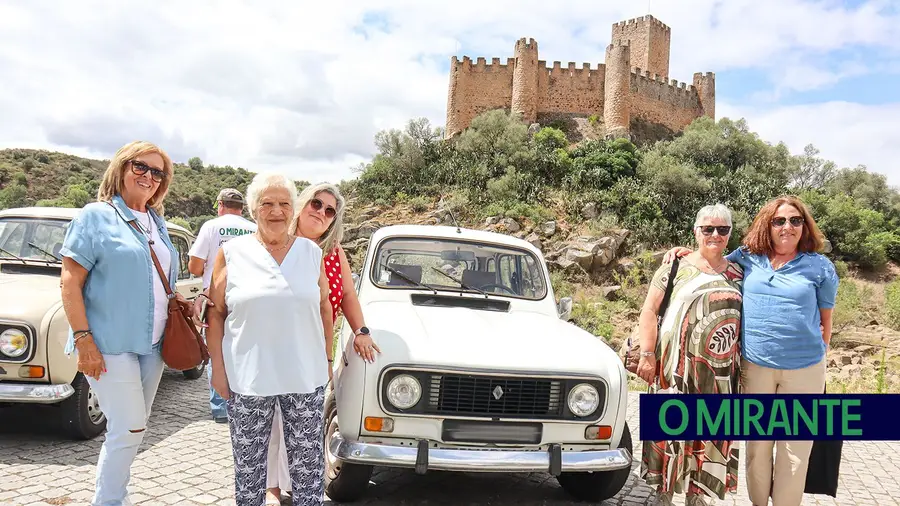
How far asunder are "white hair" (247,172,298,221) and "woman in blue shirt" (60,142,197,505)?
57cm

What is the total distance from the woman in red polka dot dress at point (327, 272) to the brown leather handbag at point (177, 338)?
22.8 inches

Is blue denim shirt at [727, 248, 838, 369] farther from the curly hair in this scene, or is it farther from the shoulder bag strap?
the shoulder bag strap

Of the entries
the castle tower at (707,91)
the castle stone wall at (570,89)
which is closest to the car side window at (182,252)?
the castle stone wall at (570,89)

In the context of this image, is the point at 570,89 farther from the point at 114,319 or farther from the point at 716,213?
the point at 114,319

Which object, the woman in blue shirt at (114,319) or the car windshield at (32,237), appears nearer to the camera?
the woman in blue shirt at (114,319)

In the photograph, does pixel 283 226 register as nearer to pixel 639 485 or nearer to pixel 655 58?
pixel 639 485

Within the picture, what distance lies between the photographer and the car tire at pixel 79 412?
182 inches

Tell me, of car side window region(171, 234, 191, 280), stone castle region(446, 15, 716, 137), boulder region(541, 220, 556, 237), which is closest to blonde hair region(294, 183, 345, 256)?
car side window region(171, 234, 191, 280)

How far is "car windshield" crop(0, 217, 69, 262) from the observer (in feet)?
18.2

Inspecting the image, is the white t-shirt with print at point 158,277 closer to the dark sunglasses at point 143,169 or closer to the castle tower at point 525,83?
the dark sunglasses at point 143,169

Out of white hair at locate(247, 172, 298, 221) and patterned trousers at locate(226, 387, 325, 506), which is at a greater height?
white hair at locate(247, 172, 298, 221)

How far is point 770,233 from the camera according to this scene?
357cm

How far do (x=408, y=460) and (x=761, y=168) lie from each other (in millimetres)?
34464

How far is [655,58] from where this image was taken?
145 ft
